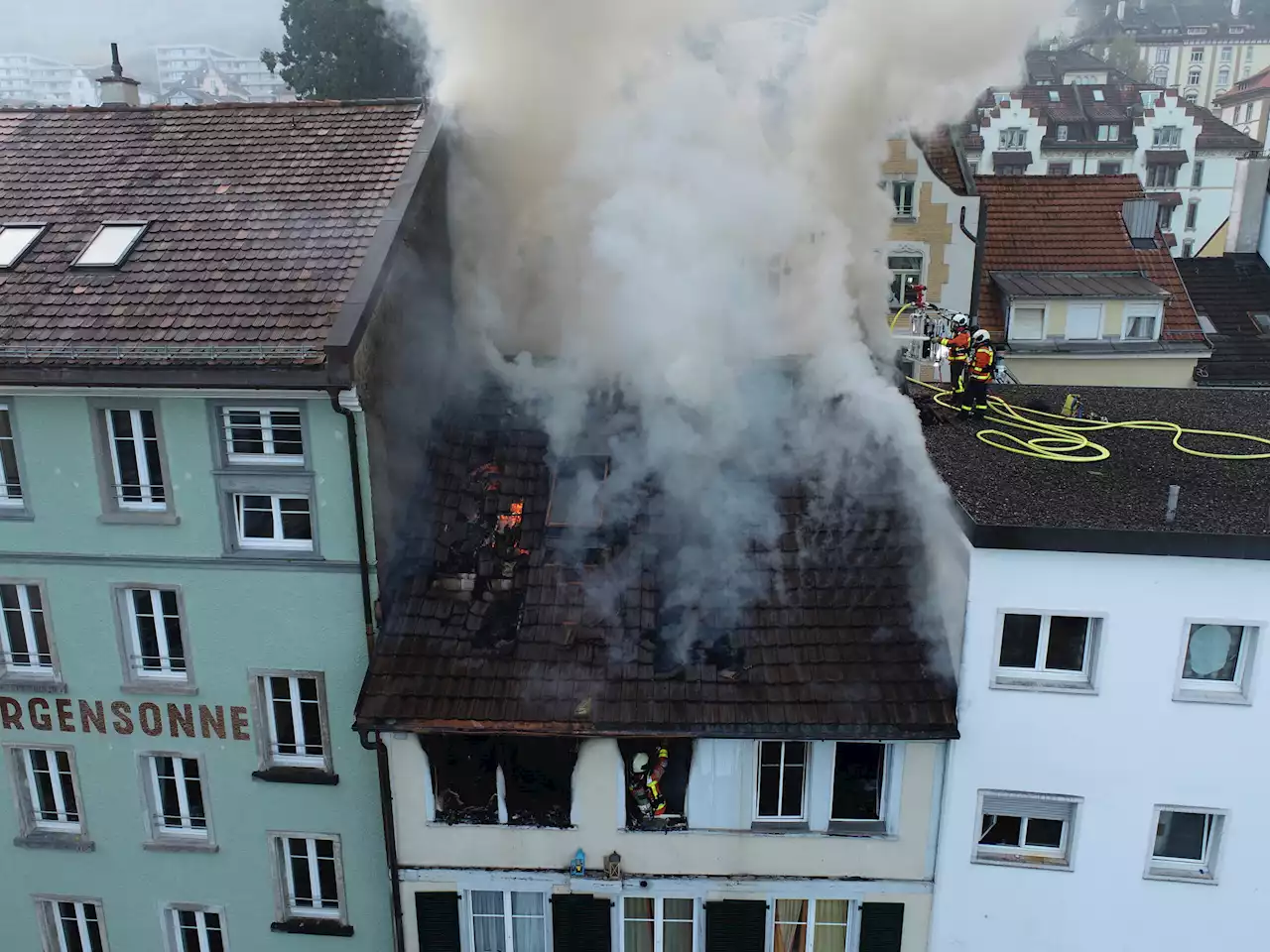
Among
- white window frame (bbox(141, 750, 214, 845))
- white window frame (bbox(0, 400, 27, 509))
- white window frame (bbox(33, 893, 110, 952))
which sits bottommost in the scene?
white window frame (bbox(33, 893, 110, 952))

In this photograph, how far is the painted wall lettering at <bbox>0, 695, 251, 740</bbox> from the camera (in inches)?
438

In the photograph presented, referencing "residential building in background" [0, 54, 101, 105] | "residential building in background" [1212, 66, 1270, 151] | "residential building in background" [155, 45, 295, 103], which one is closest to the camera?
"residential building in background" [1212, 66, 1270, 151]

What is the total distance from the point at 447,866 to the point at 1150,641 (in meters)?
8.13

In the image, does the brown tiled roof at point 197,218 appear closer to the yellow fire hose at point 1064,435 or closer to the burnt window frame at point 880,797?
the burnt window frame at point 880,797

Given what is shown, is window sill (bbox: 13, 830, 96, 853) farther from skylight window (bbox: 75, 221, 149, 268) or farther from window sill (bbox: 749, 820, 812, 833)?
window sill (bbox: 749, 820, 812, 833)

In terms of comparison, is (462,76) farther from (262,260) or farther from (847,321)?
(847,321)

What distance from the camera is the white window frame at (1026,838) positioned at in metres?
9.93

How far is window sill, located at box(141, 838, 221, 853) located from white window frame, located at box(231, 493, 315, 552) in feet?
13.3

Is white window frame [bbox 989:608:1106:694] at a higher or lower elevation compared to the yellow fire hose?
lower

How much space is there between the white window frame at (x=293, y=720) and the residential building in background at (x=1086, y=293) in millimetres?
16518

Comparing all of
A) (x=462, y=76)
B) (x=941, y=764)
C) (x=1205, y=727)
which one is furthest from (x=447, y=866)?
(x=462, y=76)

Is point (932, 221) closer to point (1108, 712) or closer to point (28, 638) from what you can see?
point (1108, 712)

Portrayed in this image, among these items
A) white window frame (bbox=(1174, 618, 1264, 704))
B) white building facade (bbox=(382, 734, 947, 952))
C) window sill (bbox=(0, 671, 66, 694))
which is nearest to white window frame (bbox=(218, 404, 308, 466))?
white building facade (bbox=(382, 734, 947, 952))

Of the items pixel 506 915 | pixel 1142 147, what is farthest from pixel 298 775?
pixel 1142 147
